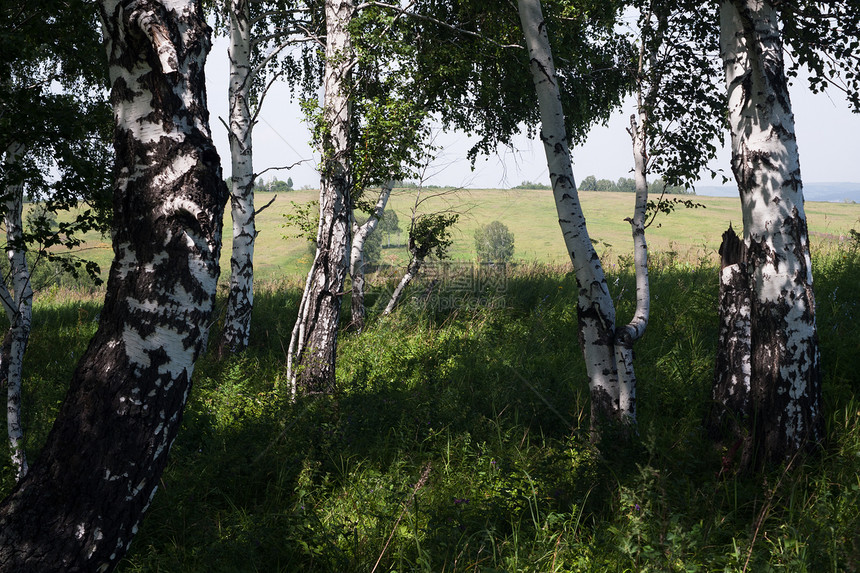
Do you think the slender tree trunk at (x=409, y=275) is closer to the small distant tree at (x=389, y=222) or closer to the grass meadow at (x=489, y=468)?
the small distant tree at (x=389, y=222)

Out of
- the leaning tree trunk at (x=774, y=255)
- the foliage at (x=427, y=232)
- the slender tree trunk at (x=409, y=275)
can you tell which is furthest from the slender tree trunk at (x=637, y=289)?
the slender tree trunk at (x=409, y=275)

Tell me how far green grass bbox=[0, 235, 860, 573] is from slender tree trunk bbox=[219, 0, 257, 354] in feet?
3.87

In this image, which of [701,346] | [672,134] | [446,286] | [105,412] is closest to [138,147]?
[105,412]

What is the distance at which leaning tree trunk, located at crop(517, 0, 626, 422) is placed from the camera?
421 centimetres

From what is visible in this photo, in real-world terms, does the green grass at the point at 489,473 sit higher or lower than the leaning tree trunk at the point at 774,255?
lower

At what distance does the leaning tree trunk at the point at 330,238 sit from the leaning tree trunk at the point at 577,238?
261 cm

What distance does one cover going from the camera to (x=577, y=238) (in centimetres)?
Answer: 421

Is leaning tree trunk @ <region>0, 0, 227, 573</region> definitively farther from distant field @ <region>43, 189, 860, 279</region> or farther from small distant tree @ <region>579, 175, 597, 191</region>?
small distant tree @ <region>579, 175, 597, 191</region>

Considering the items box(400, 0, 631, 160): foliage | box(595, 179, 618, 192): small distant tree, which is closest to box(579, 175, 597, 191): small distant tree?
box(595, 179, 618, 192): small distant tree

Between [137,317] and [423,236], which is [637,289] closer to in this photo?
[137,317]

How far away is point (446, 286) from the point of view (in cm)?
1105

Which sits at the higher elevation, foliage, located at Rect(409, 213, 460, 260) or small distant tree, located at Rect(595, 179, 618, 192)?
small distant tree, located at Rect(595, 179, 618, 192)

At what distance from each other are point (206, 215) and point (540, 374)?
421 cm

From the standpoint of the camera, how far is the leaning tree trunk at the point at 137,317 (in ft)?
8.06
